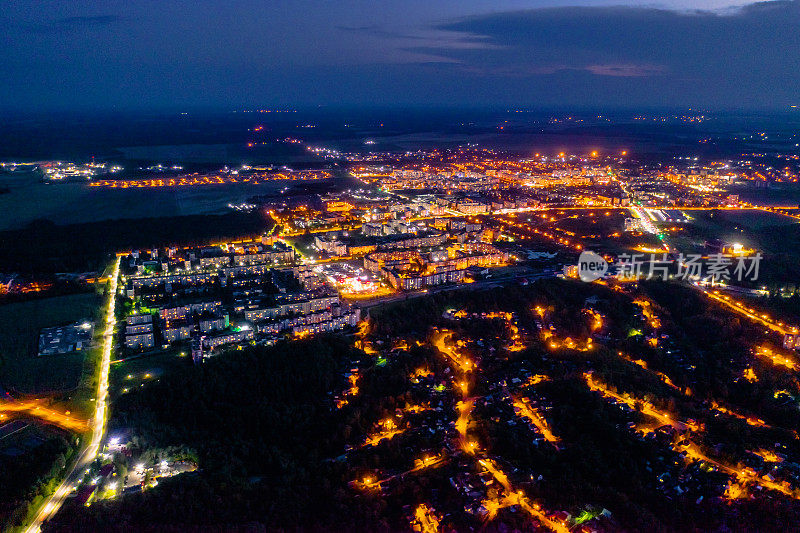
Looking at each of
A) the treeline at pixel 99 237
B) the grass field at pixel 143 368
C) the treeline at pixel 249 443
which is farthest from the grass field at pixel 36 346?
the treeline at pixel 99 237

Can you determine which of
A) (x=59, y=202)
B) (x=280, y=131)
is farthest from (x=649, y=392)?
(x=280, y=131)

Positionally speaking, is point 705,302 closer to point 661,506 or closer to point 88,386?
point 661,506

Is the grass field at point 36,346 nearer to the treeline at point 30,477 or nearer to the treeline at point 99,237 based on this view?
the treeline at point 30,477

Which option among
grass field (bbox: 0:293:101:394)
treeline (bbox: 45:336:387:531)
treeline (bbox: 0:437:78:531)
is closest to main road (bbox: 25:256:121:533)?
treeline (bbox: 0:437:78:531)

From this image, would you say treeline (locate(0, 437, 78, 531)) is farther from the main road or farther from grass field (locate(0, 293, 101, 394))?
grass field (locate(0, 293, 101, 394))

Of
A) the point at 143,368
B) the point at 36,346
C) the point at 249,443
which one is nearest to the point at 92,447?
the point at 249,443

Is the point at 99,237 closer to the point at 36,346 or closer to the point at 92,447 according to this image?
the point at 36,346
